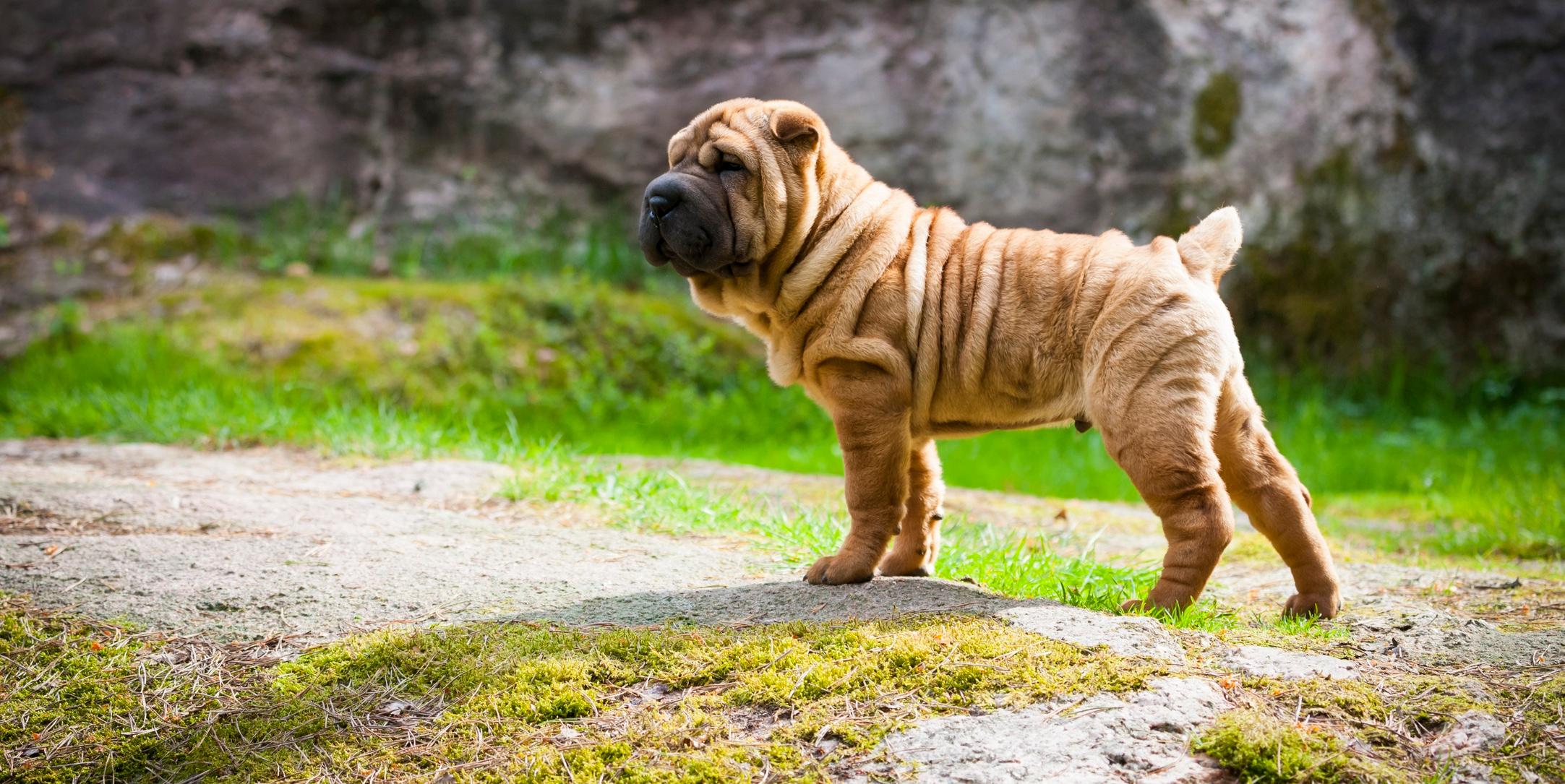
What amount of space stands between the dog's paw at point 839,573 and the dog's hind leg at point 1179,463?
0.93 metres

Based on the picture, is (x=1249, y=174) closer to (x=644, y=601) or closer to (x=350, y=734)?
(x=644, y=601)

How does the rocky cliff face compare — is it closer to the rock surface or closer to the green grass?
the green grass

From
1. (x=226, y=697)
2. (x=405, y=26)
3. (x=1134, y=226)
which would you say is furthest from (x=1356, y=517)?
(x=405, y=26)

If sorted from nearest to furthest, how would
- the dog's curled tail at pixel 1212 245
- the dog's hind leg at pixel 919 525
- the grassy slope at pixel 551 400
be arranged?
the dog's curled tail at pixel 1212 245 < the dog's hind leg at pixel 919 525 < the grassy slope at pixel 551 400

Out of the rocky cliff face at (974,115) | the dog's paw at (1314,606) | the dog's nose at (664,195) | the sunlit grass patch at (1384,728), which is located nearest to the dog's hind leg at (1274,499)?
the dog's paw at (1314,606)

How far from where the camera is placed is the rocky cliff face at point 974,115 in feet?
33.1

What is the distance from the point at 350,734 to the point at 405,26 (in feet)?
30.3

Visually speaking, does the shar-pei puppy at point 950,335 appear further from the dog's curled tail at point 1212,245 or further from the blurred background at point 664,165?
the blurred background at point 664,165

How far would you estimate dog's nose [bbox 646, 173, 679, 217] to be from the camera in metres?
4.19

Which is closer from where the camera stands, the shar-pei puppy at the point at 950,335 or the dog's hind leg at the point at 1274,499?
the shar-pei puppy at the point at 950,335

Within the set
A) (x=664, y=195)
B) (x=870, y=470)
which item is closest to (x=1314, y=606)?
(x=870, y=470)

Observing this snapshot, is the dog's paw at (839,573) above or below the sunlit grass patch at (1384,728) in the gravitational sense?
below

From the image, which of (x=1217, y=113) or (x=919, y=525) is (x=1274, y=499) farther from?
A: (x=1217, y=113)

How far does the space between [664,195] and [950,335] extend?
3.71 feet
